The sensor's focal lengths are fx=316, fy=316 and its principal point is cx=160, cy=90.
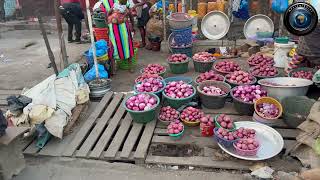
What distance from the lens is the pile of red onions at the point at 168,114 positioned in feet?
14.7

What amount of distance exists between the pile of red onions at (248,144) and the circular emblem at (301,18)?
1425 millimetres

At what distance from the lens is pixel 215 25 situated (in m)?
7.70

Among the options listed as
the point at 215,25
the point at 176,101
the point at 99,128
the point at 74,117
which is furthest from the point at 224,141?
the point at 215,25

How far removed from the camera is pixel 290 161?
12.3 feet

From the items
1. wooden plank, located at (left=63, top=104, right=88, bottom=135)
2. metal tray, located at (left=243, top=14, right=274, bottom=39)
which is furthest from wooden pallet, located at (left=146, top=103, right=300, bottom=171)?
metal tray, located at (left=243, top=14, right=274, bottom=39)

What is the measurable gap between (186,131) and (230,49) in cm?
359

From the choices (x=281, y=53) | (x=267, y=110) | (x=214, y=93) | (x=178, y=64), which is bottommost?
(x=267, y=110)

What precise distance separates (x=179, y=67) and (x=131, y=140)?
8.01 feet

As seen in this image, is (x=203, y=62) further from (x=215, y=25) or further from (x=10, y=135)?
(x=10, y=135)

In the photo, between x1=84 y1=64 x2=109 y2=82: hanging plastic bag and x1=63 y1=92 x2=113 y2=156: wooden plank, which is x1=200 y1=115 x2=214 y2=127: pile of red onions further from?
x1=84 y1=64 x2=109 y2=82: hanging plastic bag

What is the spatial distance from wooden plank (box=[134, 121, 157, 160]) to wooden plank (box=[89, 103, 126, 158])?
473 millimetres

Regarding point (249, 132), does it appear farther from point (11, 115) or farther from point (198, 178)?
point (11, 115)

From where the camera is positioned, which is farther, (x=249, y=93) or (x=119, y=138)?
(x=249, y=93)

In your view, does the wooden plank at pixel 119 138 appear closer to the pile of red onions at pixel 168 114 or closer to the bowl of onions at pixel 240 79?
the pile of red onions at pixel 168 114
